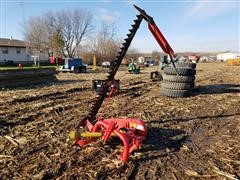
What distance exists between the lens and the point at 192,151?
5.77m

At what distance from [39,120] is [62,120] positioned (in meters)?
0.67

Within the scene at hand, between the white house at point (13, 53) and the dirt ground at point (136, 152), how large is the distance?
52.0 meters

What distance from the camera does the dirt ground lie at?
4.74 metres

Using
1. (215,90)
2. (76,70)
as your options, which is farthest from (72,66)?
(215,90)

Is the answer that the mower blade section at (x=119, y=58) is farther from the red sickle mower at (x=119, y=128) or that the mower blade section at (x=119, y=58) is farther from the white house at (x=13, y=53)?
the white house at (x=13, y=53)

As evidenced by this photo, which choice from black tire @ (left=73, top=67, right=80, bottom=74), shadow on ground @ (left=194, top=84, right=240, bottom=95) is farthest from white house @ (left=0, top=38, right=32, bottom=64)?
shadow on ground @ (left=194, top=84, right=240, bottom=95)

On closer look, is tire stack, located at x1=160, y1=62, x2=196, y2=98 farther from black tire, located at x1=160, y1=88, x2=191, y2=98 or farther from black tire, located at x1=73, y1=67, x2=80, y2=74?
black tire, located at x1=73, y1=67, x2=80, y2=74

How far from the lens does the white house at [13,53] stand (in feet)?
193

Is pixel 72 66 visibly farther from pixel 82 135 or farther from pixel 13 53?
pixel 13 53

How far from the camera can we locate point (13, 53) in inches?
2450

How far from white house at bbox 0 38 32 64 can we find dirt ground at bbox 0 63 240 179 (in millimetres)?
51988

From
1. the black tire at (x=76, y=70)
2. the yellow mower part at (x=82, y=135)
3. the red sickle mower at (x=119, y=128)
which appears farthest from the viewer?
the black tire at (x=76, y=70)

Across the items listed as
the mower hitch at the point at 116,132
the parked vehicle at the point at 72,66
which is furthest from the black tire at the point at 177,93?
the parked vehicle at the point at 72,66

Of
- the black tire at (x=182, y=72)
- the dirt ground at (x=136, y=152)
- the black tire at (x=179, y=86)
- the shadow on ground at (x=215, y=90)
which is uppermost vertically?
the black tire at (x=182, y=72)
